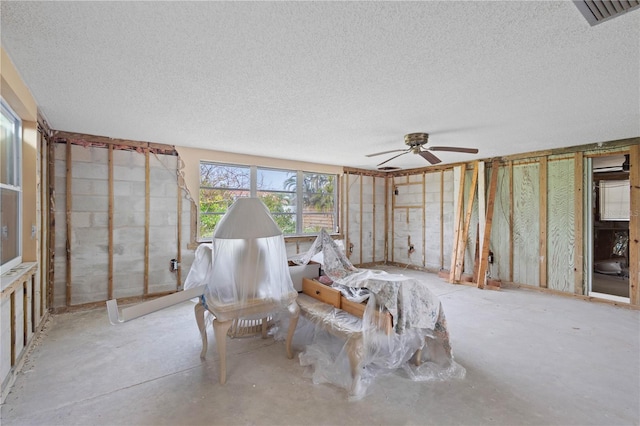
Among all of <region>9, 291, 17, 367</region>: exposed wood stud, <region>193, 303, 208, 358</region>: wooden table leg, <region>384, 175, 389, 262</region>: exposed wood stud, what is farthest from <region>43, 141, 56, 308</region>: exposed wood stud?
<region>384, 175, 389, 262</region>: exposed wood stud

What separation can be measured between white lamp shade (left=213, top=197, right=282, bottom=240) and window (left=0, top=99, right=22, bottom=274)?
1.70 m

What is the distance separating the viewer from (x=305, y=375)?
2406 mm

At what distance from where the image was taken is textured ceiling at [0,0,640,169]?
1.51m

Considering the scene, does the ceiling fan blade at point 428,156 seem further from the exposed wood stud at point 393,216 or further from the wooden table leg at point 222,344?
the exposed wood stud at point 393,216

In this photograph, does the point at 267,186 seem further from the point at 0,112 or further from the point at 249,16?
the point at 249,16

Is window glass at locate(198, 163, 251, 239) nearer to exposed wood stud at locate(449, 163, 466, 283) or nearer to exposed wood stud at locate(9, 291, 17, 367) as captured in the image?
exposed wood stud at locate(9, 291, 17, 367)

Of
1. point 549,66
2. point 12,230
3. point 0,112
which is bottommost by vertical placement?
point 12,230

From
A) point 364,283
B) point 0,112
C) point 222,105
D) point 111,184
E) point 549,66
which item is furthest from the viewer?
point 111,184

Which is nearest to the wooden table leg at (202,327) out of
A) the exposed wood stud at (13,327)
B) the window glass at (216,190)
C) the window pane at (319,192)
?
the exposed wood stud at (13,327)

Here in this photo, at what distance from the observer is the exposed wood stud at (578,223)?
443 centimetres

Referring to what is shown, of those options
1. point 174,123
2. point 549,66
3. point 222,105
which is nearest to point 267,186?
point 174,123

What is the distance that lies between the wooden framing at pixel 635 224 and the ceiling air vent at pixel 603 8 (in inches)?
151

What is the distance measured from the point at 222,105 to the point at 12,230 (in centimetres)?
218

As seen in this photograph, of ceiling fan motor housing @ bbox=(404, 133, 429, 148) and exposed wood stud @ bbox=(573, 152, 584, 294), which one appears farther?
exposed wood stud @ bbox=(573, 152, 584, 294)
